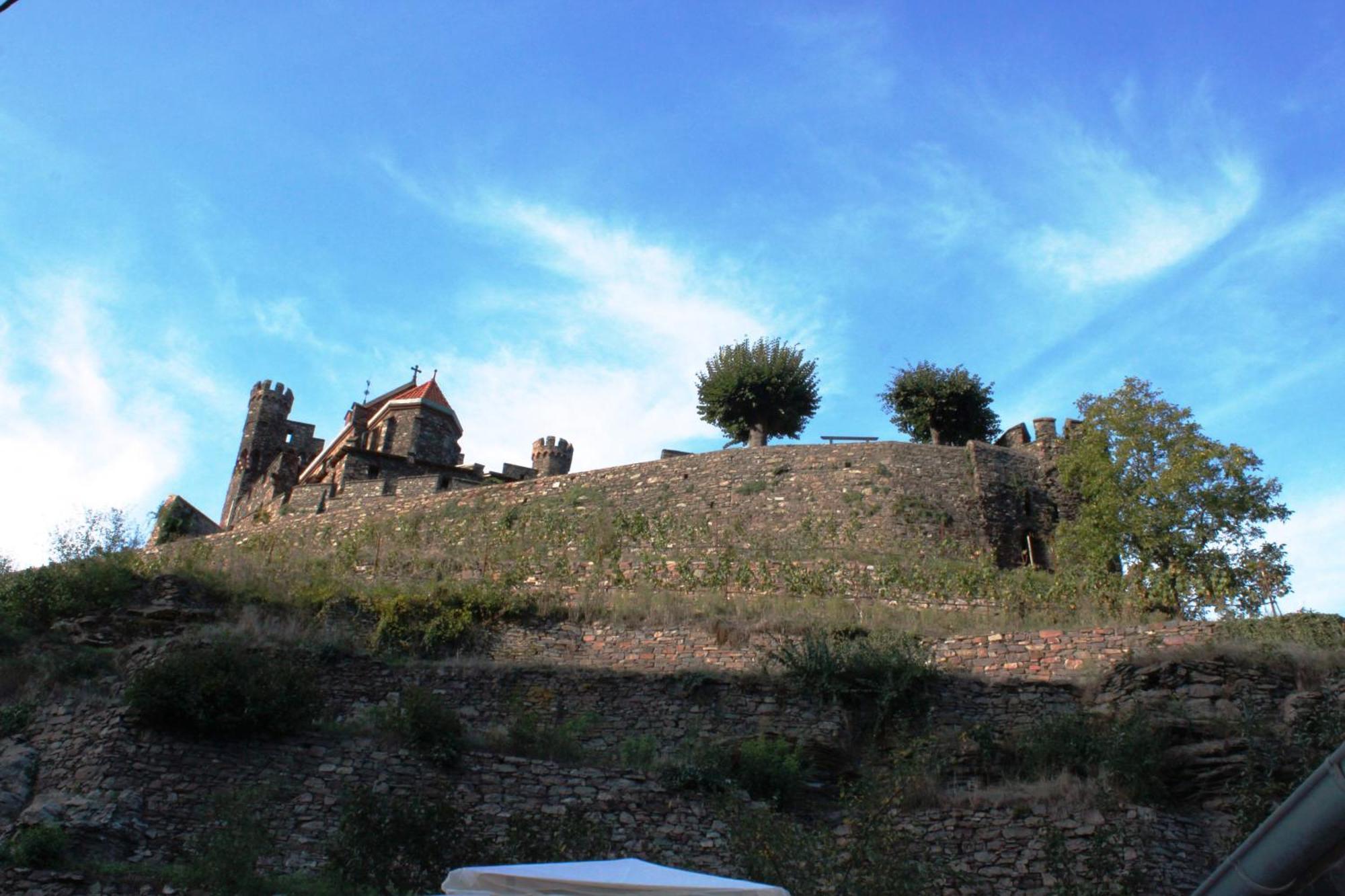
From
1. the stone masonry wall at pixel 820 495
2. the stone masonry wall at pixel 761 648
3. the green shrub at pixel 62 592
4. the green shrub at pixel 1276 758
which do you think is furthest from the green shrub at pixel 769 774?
the green shrub at pixel 62 592

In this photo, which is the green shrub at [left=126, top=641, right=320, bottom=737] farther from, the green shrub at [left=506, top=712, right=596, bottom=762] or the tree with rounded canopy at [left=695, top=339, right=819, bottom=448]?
the tree with rounded canopy at [left=695, top=339, right=819, bottom=448]

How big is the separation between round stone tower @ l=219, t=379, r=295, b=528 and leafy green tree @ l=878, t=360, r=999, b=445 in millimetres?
21321

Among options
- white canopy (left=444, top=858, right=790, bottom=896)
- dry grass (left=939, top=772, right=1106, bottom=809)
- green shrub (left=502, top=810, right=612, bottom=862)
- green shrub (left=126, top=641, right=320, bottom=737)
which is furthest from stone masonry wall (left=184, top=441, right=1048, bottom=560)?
white canopy (left=444, top=858, right=790, bottom=896)

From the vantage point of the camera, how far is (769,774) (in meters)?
13.8

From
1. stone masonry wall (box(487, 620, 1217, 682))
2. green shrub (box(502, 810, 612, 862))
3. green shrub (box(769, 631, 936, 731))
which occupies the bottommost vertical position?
green shrub (box(502, 810, 612, 862))

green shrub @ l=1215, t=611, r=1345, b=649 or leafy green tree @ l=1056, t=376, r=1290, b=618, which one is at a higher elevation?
leafy green tree @ l=1056, t=376, r=1290, b=618

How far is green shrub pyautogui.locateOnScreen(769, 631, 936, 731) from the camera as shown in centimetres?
1554

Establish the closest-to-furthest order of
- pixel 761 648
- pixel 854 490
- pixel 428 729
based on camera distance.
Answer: pixel 428 729 < pixel 761 648 < pixel 854 490

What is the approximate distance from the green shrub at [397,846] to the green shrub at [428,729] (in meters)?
2.09

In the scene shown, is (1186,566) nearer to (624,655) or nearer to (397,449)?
(624,655)

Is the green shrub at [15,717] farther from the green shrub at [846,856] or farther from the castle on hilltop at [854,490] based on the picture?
the castle on hilltop at [854,490]

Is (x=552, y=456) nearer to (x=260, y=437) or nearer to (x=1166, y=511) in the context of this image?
(x=260, y=437)

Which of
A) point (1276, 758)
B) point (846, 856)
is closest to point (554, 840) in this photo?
point (846, 856)

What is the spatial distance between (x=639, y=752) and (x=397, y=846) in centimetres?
412
